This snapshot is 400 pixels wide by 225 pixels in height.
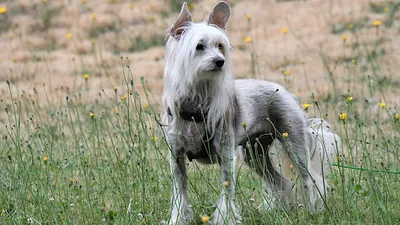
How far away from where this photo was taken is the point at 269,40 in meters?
12.7

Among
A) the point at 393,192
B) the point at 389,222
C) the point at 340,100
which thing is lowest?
the point at 340,100

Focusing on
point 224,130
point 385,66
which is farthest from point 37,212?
point 385,66

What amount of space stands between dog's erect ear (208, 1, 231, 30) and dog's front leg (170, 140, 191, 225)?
989mm

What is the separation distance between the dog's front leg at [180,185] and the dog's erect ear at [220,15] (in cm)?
99

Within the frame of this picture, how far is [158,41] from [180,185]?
819 centimetres

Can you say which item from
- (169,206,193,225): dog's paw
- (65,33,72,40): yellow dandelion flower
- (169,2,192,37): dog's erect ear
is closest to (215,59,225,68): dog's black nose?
(169,2,192,37): dog's erect ear

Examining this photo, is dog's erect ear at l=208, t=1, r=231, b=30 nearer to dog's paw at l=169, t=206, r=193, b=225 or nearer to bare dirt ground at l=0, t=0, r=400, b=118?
dog's paw at l=169, t=206, r=193, b=225

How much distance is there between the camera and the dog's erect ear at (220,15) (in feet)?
17.6

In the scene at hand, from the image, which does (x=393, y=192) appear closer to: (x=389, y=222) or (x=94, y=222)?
(x=389, y=222)

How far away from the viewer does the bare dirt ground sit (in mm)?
11320

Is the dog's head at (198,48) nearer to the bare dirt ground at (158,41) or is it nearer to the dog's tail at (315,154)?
the dog's tail at (315,154)

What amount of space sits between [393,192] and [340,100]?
4.41 m

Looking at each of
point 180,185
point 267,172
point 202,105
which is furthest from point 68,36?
point 180,185

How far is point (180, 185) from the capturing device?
5250 millimetres
